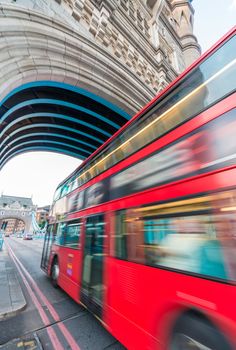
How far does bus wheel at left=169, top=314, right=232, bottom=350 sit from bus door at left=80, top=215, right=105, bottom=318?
161 centimetres

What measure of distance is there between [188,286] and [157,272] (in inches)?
16.8

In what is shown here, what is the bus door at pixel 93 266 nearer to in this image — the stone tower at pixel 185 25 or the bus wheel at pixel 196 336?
the bus wheel at pixel 196 336

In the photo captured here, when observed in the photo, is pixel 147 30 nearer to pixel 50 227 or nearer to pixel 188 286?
pixel 50 227

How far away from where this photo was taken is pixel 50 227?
7.16 meters

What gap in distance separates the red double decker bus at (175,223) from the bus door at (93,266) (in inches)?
0.7

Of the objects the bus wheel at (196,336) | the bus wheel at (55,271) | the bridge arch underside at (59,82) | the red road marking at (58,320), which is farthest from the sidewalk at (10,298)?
the bridge arch underside at (59,82)

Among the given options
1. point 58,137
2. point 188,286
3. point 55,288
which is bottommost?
point 55,288

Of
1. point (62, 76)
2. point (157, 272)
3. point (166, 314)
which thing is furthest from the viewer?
point (62, 76)

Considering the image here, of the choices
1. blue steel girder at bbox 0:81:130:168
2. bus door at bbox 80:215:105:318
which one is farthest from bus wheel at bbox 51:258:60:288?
blue steel girder at bbox 0:81:130:168

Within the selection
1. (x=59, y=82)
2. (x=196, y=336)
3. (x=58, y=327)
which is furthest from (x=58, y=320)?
(x=59, y=82)

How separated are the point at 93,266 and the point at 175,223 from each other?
227 cm

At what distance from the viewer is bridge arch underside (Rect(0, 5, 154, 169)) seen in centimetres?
471

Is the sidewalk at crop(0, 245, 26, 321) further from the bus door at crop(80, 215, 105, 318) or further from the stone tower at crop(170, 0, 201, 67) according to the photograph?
the stone tower at crop(170, 0, 201, 67)

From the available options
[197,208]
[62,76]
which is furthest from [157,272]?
[62,76]
